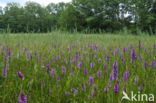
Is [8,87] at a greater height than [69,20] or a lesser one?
lesser

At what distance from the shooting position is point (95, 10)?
49.8 metres

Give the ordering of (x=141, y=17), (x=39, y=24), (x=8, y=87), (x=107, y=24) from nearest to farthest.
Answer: (x=8, y=87), (x=141, y=17), (x=107, y=24), (x=39, y=24)

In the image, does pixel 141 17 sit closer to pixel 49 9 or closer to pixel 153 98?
pixel 153 98

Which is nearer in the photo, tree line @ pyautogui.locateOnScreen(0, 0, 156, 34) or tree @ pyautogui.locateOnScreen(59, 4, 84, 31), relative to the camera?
tree line @ pyautogui.locateOnScreen(0, 0, 156, 34)

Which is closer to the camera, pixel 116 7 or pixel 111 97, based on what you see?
pixel 111 97

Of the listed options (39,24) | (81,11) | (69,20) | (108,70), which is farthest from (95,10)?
(108,70)

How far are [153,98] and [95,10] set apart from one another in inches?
1948

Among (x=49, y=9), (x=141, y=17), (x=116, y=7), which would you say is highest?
(x=49, y=9)

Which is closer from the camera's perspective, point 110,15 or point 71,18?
point 110,15

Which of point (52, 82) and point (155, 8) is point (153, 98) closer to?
point (52, 82)

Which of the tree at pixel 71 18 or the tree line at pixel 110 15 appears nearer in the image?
the tree line at pixel 110 15

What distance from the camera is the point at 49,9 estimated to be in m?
110

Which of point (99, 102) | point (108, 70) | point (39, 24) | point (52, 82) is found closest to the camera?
point (99, 102)

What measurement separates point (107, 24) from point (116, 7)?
5210mm
